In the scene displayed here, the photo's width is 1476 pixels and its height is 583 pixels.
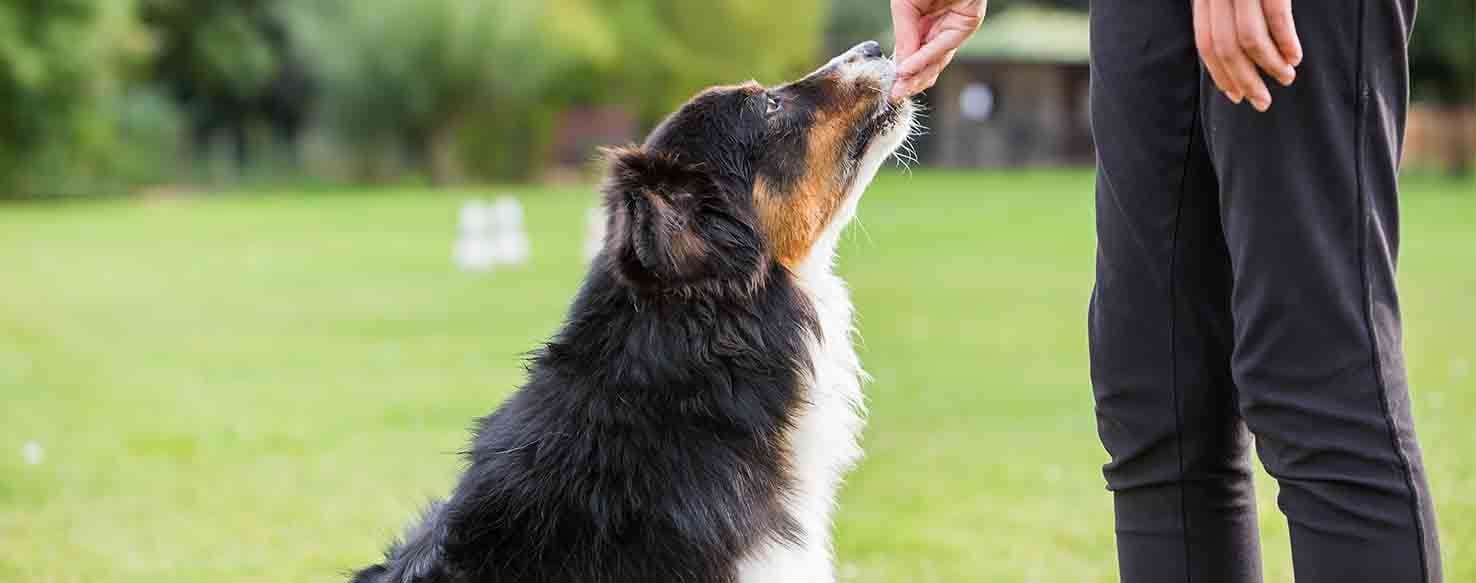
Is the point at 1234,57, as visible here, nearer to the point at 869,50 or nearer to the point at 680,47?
the point at 869,50

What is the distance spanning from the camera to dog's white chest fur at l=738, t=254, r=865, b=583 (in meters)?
2.55

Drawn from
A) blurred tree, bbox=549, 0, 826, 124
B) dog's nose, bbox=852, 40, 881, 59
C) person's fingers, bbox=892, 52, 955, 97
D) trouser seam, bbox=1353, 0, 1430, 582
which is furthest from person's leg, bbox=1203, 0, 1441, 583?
blurred tree, bbox=549, 0, 826, 124

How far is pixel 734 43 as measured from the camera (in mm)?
38438

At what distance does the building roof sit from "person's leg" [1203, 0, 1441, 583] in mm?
37401

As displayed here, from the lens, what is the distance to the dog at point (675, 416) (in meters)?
2.44

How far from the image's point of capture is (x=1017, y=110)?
41.2 m

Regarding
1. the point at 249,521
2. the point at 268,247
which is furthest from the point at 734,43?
the point at 249,521

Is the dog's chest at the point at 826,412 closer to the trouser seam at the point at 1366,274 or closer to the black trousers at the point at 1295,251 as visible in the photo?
the black trousers at the point at 1295,251

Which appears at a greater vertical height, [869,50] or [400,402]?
[869,50]

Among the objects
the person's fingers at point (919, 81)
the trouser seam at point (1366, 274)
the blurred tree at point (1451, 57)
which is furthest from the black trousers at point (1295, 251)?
the blurred tree at point (1451, 57)

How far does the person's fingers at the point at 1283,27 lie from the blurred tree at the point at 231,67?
35.3 meters

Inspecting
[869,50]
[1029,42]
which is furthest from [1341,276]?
[1029,42]

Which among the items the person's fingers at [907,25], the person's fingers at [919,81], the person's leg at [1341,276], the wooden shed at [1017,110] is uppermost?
the person's fingers at [907,25]

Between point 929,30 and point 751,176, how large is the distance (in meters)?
0.46
